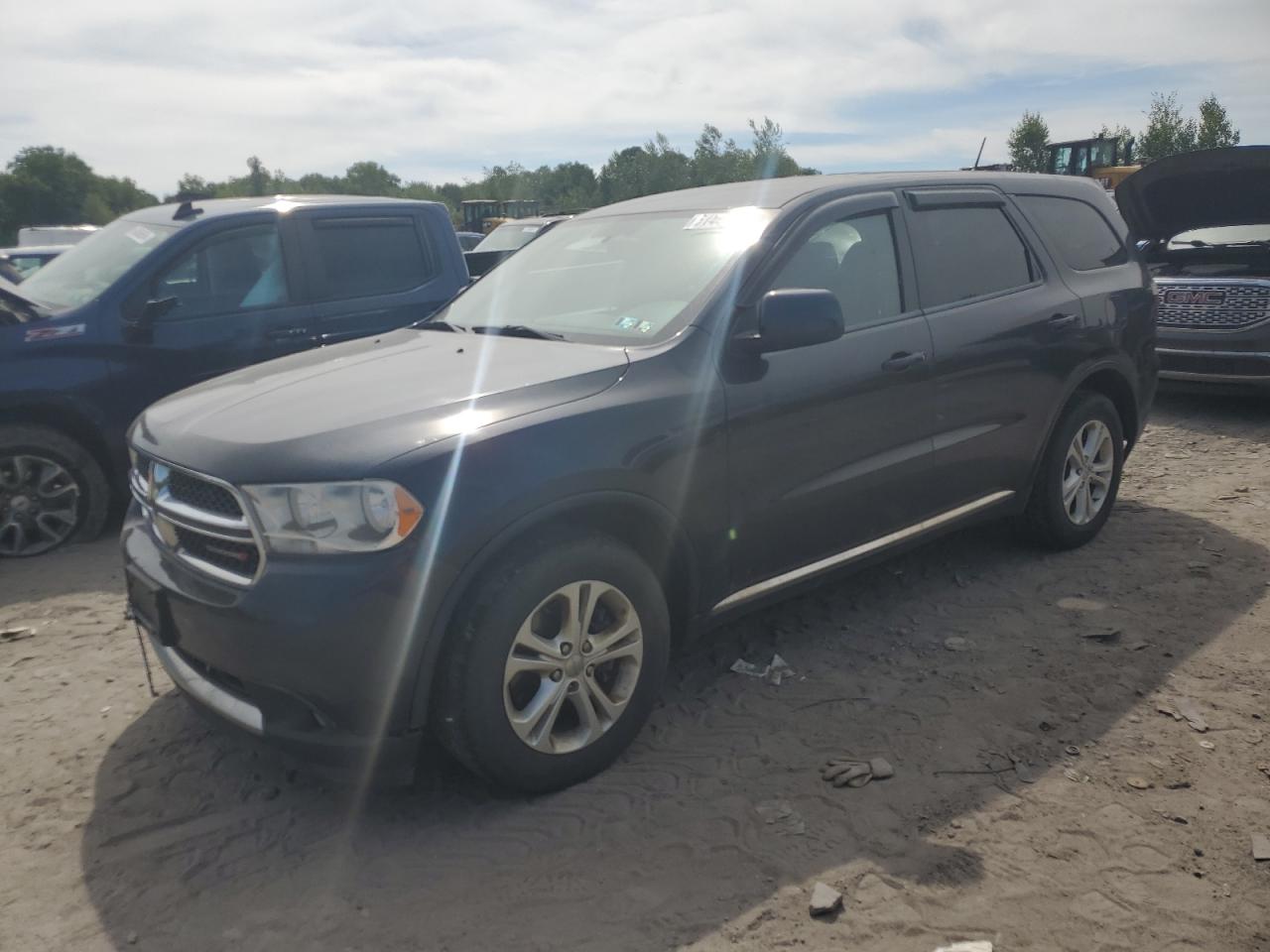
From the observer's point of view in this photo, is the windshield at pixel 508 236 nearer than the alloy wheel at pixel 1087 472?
No

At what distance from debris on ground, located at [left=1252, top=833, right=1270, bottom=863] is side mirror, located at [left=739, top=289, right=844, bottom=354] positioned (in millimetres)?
1886

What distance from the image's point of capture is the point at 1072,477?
16.2 ft

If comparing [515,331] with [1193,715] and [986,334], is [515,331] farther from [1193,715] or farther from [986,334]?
[1193,715]

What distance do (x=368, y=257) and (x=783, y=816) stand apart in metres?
4.79

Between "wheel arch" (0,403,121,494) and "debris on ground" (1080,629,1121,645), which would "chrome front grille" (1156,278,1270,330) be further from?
"wheel arch" (0,403,121,494)

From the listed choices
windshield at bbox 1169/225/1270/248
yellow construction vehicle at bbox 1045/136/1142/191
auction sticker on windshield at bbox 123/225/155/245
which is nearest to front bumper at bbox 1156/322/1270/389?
windshield at bbox 1169/225/1270/248

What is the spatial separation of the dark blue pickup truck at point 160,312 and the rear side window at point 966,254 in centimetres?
355

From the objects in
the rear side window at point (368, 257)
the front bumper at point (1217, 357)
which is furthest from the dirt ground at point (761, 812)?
the front bumper at point (1217, 357)

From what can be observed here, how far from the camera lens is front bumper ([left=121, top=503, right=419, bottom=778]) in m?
2.64

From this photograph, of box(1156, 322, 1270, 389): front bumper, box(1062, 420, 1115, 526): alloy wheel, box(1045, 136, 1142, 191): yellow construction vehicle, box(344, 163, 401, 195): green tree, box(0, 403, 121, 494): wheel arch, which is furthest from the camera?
box(344, 163, 401, 195): green tree

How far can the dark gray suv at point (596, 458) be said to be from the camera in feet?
8.87

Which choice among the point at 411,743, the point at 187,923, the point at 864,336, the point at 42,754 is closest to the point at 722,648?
the point at 864,336

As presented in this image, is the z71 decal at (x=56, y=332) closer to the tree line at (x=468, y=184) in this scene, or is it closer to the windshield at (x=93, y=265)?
the windshield at (x=93, y=265)

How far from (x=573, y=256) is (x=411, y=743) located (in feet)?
7.17
